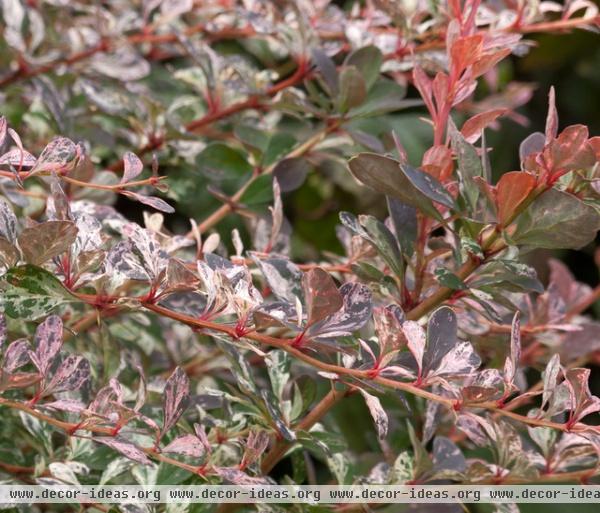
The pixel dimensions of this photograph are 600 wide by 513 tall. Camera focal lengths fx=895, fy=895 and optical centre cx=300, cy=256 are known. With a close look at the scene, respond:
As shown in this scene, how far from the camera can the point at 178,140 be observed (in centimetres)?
87

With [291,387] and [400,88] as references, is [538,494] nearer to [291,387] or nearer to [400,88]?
[291,387]

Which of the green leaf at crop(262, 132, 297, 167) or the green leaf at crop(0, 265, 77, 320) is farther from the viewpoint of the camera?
the green leaf at crop(262, 132, 297, 167)

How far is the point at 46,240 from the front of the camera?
0.50 meters

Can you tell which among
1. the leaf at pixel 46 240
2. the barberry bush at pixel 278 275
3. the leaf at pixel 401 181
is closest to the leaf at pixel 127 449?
the barberry bush at pixel 278 275

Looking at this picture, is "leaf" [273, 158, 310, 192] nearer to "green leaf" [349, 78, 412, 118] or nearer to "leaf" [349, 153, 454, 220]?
"green leaf" [349, 78, 412, 118]

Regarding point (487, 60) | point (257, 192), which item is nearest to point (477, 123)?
point (487, 60)

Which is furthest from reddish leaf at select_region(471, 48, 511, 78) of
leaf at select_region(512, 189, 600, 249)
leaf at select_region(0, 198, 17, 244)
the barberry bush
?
leaf at select_region(0, 198, 17, 244)

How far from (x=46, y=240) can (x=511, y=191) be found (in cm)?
28

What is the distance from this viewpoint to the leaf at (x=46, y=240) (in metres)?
0.49

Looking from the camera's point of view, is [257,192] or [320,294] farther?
[257,192]

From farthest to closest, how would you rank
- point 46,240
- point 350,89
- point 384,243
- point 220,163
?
point 220,163
point 350,89
point 384,243
point 46,240

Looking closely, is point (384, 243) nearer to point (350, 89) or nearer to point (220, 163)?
point (350, 89)

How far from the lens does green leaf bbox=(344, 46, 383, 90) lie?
78cm

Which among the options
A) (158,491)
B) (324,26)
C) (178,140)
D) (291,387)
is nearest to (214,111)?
(178,140)
